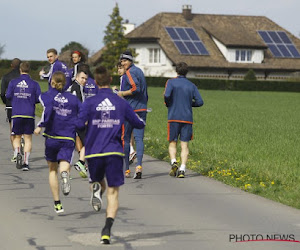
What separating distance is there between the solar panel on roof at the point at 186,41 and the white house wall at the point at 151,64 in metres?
2.14

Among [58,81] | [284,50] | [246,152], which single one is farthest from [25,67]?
[284,50]

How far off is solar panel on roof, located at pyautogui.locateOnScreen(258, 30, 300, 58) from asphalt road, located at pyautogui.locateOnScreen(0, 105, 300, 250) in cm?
7884

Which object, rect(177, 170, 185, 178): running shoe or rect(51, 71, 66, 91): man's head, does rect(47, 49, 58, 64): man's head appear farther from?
rect(51, 71, 66, 91): man's head

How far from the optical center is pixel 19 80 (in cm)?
1364

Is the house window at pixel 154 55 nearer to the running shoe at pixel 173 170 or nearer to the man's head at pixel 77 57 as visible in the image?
the man's head at pixel 77 57

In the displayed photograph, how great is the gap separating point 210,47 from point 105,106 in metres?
82.1

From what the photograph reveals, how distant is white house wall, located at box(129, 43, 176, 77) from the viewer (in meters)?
86.7

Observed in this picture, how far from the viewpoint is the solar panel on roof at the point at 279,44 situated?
9019 cm

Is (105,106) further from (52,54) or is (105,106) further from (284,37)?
(284,37)

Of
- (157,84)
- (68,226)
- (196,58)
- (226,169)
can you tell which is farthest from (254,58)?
(68,226)

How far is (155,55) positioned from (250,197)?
78.9 meters

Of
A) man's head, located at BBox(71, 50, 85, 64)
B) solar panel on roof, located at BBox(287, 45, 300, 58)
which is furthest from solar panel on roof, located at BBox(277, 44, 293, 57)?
man's head, located at BBox(71, 50, 85, 64)

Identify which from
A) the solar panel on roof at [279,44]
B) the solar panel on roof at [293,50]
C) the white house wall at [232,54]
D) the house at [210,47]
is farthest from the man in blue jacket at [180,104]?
the solar panel on roof at [293,50]

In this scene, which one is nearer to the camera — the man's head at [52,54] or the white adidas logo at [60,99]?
the white adidas logo at [60,99]
